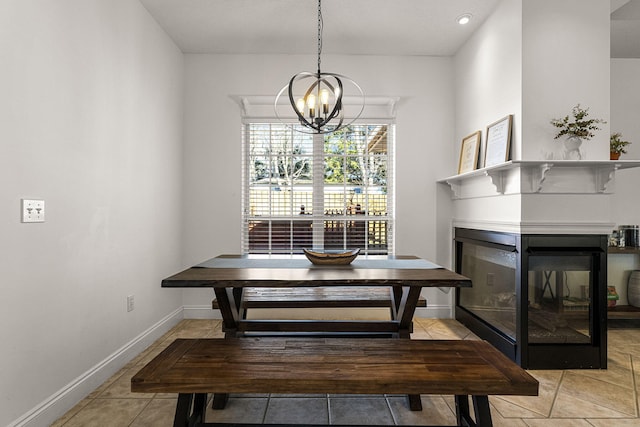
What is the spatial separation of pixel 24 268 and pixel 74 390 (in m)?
0.87

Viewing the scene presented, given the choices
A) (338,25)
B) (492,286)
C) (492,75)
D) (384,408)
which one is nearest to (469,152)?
(492,75)

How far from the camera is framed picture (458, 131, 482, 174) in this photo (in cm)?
352

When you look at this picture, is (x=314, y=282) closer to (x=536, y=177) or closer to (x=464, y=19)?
(x=536, y=177)

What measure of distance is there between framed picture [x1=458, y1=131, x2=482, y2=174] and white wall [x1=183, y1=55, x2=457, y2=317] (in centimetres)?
33

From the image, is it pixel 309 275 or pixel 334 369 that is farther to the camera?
pixel 309 275

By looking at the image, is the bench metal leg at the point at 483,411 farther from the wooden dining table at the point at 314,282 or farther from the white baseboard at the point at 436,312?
the white baseboard at the point at 436,312

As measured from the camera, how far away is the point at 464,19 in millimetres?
3434

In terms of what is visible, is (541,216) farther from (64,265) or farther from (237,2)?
(64,265)

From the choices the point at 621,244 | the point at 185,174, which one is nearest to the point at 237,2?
the point at 185,174

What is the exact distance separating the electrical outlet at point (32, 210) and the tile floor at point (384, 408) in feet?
3.71

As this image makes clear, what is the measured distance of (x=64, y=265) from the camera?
2.20 metres

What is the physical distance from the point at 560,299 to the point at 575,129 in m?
1.24

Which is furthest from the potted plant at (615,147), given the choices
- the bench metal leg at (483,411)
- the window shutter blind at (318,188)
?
the bench metal leg at (483,411)

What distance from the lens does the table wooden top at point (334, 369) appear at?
4.90ft
